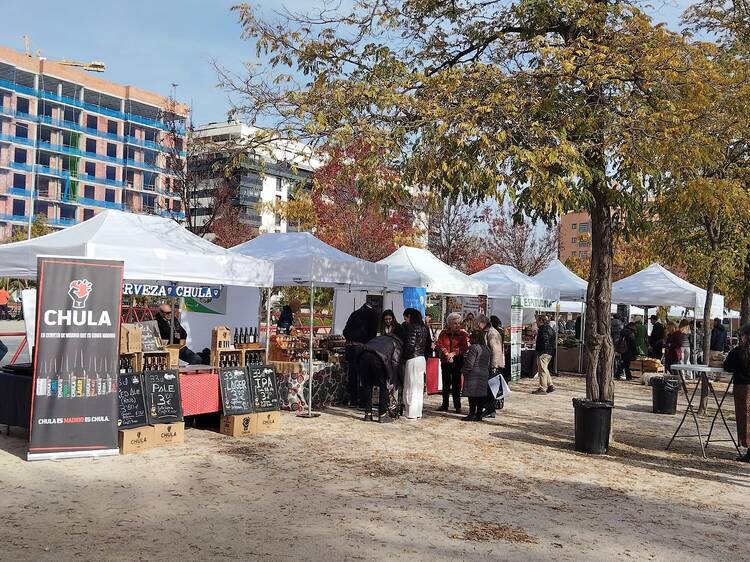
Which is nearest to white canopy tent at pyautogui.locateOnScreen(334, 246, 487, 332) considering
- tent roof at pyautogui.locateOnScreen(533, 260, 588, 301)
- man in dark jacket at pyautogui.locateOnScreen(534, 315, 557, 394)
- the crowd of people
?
man in dark jacket at pyautogui.locateOnScreen(534, 315, 557, 394)

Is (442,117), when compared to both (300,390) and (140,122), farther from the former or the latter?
(140,122)

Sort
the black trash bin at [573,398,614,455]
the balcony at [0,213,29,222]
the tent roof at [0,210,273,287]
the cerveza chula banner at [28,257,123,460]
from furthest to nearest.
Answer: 1. the balcony at [0,213,29,222]
2. the black trash bin at [573,398,614,455]
3. the tent roof at [0,210,273,287]
4. the cerveza chula banner at [28,257,123,460]

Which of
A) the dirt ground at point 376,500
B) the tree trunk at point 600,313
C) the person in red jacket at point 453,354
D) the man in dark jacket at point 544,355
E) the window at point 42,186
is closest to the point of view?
the dirt ground at point 376,500

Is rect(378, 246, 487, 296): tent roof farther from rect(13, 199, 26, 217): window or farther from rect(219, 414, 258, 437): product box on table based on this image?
→ rect(13, 199, 26, 217): window

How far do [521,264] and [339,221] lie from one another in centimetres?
1422

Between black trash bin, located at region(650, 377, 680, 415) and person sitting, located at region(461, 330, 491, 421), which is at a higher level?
person sitting, located at region(461, 330, 491, 421)

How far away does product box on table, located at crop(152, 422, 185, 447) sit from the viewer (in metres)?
8.31

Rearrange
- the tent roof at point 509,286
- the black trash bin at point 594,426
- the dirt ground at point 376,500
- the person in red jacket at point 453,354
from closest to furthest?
1. the dirt ground at point 376,500
2. the black trash bin at point 594,426
3. the person in red jacket at point 453,354
4. the tent roof at point 509,286

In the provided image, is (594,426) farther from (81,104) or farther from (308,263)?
(81,104)

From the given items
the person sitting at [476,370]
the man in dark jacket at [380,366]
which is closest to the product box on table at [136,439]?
the man in dark jacket at [380,366]

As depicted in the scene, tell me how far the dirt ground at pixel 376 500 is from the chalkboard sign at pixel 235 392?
16.7 inches

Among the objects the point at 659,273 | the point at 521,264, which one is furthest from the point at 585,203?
the point at 521,264

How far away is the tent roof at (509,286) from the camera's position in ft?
59.1

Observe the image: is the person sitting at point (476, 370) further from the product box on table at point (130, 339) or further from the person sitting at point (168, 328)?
the product box on table at point (130, 339)
